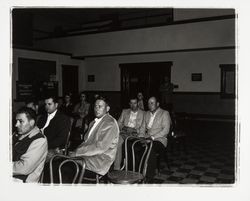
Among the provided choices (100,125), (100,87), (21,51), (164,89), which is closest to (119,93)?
(100,87)

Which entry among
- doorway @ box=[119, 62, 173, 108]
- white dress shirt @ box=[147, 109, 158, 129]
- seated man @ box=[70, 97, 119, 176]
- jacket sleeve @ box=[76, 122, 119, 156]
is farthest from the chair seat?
doorway @ box=[119, 62, 173, 108]

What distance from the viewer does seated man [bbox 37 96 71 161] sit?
12.3 ft

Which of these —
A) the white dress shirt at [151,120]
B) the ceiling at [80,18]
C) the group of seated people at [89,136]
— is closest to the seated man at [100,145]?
the group of seated people at [89,136]

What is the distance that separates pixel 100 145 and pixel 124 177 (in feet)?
1.42

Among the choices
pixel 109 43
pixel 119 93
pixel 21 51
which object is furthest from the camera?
pixel 119 93

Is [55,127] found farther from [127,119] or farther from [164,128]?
[164,128]

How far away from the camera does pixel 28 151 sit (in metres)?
2.38

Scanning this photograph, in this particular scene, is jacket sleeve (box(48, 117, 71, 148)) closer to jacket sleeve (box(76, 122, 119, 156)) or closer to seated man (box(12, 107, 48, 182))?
jacket sleeve (box(76, 122, 119, 156))

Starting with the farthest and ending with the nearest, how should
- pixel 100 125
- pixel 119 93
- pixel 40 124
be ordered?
pixel 119 93
pixel 40 124
pixel 100 125

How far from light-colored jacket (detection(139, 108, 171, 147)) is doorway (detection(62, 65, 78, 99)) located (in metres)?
7.04
